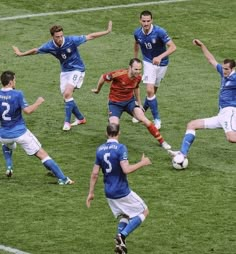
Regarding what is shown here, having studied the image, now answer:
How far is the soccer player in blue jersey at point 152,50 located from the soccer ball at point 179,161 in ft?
9.05

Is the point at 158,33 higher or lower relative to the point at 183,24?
higher

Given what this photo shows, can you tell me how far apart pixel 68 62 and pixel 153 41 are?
1.94 meters

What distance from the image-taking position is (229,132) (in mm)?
22031

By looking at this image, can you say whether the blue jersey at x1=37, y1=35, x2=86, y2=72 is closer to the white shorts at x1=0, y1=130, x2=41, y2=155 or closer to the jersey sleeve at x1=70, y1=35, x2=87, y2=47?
the jersey sleeve at x1=70, y1=35, x2=87, y2=47

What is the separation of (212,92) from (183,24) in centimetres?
566

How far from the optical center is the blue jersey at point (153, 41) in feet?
79.7

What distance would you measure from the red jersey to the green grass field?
120 cm

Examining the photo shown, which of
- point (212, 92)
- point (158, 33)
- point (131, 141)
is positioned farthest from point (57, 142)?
point (212, 92)

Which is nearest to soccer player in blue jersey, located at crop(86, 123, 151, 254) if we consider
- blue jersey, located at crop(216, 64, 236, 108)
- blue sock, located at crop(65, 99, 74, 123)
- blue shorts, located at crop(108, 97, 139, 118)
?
blue jersey, located at crop(216, 64, 236, 108)

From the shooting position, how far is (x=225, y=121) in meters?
22.0

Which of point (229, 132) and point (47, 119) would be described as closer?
point (229, 132)

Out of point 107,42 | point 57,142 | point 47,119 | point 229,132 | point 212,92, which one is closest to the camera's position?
point 229,132

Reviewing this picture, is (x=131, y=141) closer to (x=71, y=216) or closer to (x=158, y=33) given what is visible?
(x=158, y=33)

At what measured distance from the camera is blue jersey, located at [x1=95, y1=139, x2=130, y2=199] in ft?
57.1
